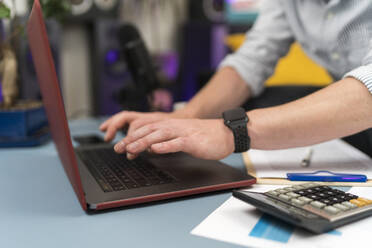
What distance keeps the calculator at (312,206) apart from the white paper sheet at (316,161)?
0.14 metres

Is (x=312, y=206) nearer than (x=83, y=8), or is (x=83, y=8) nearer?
(x=312, y=206)

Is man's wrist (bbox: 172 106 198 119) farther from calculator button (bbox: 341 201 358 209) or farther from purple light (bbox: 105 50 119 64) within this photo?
purple light (bbox: 105 50 119 64)

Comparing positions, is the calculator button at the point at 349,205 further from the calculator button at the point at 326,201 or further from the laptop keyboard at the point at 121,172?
the laptop keyboard at the point at 121,172

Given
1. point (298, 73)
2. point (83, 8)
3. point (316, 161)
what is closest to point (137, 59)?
point (316, 161)

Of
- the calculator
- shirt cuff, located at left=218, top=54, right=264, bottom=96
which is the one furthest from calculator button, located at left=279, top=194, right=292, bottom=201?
shirt cuff, located at left=218, top=54, right=264, bottom=96

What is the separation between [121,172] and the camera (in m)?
0.60

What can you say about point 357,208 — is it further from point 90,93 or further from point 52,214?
point 90,93

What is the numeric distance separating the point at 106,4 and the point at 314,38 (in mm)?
1609

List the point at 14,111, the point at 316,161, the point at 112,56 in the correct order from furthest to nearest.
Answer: the point at 112,56 < the point at 14,111 < the point at 316,161

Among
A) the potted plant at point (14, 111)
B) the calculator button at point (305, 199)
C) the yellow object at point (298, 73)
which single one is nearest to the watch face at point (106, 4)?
the yellow object at point (298, 73)

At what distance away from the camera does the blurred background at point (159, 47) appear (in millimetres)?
1717

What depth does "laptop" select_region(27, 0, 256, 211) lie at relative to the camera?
1.50 ft

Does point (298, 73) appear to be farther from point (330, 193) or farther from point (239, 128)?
point (330, 193)

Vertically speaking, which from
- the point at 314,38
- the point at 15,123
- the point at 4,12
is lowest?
the point at 15,123
